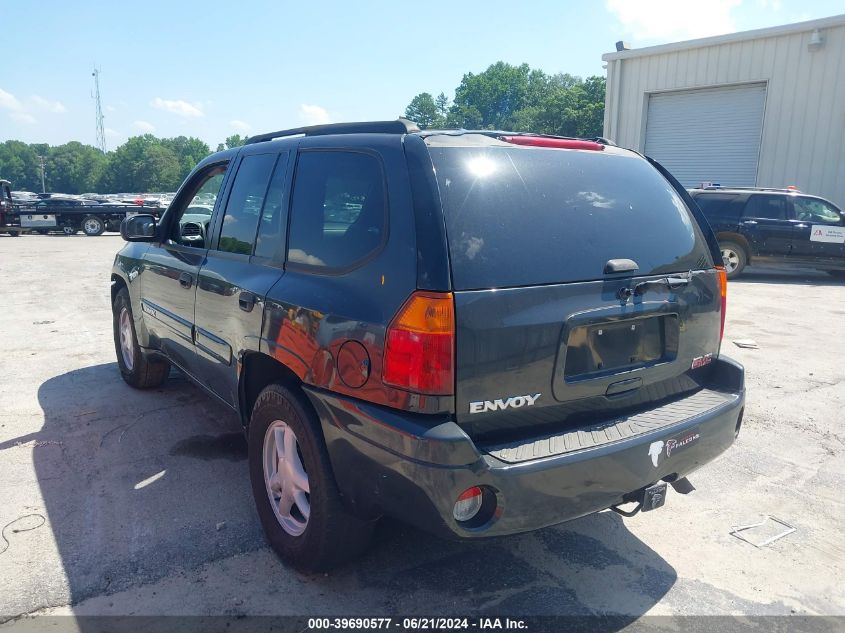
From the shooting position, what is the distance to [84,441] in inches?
173

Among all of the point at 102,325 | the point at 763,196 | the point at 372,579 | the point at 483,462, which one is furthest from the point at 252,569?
the point at 763,196

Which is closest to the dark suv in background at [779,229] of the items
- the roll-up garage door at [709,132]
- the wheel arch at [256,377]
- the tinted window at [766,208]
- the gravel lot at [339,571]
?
the tinted window at [766,208]

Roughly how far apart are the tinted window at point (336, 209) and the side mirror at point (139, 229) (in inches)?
74.0

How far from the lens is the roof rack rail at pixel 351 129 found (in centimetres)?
271

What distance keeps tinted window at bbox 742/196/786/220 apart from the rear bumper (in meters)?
12.0

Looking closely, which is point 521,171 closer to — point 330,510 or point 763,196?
point 330,510

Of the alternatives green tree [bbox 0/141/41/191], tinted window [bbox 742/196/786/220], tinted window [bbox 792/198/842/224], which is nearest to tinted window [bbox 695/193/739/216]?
tinted window [bbox 742/196/786/220]

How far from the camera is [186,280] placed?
398 cm

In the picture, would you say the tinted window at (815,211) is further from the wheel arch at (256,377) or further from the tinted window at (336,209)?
the wheel arch at (256,377)

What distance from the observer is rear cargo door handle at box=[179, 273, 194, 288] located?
12.8 ft

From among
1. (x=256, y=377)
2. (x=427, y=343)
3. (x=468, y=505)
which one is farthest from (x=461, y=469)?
(x=256, y=377)

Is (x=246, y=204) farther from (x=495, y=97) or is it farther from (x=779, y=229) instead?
(x=495, y=97)

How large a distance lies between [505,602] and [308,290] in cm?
155

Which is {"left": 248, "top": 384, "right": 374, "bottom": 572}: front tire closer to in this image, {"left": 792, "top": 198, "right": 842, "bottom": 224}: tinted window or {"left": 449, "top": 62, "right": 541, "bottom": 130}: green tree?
{"left": 792, "top": 198, "right": 842, "bottom": 224}: tinted window
